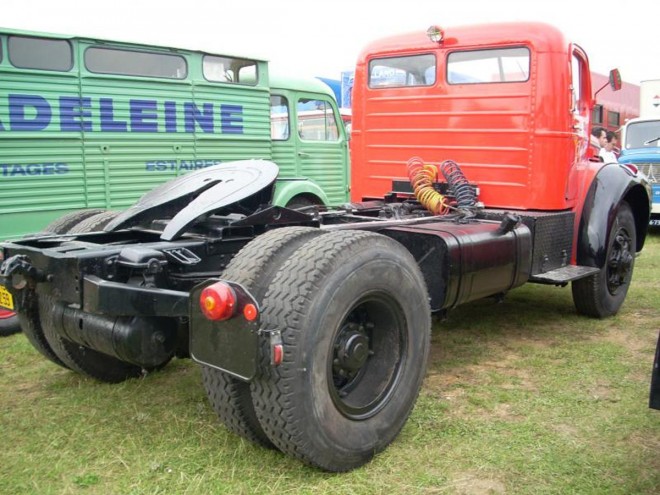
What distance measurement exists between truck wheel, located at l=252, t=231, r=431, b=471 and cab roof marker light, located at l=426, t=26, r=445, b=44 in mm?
2786

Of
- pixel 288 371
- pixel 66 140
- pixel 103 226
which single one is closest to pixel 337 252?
pixel 288 371

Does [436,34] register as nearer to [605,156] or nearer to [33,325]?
[33,325]

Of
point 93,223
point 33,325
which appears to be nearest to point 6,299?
point 33,325

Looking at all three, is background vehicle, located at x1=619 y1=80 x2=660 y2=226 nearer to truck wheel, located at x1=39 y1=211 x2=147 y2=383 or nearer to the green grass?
the green grass

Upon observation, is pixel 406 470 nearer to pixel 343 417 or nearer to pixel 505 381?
pixel 343 417

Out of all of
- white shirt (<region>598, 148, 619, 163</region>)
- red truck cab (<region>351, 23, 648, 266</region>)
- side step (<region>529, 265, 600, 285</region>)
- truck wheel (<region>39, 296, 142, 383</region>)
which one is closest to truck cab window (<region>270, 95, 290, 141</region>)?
red truck cab (<region>351, 23, 648, 266</region>)

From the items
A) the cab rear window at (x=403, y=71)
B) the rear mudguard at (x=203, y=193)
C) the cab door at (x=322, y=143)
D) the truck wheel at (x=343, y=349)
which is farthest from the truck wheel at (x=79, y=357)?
the cab door at (x=322, y=143)

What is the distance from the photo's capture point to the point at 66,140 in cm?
633

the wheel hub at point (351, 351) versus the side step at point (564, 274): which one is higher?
the side step at point (564, 274)

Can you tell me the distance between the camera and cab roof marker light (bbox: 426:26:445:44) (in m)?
5.22

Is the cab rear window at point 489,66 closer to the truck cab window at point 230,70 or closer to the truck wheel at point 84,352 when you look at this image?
the truck wheel at point 84,352

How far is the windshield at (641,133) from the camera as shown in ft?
40.7

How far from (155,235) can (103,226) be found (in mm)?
546

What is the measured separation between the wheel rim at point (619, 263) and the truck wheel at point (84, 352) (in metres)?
4.05
